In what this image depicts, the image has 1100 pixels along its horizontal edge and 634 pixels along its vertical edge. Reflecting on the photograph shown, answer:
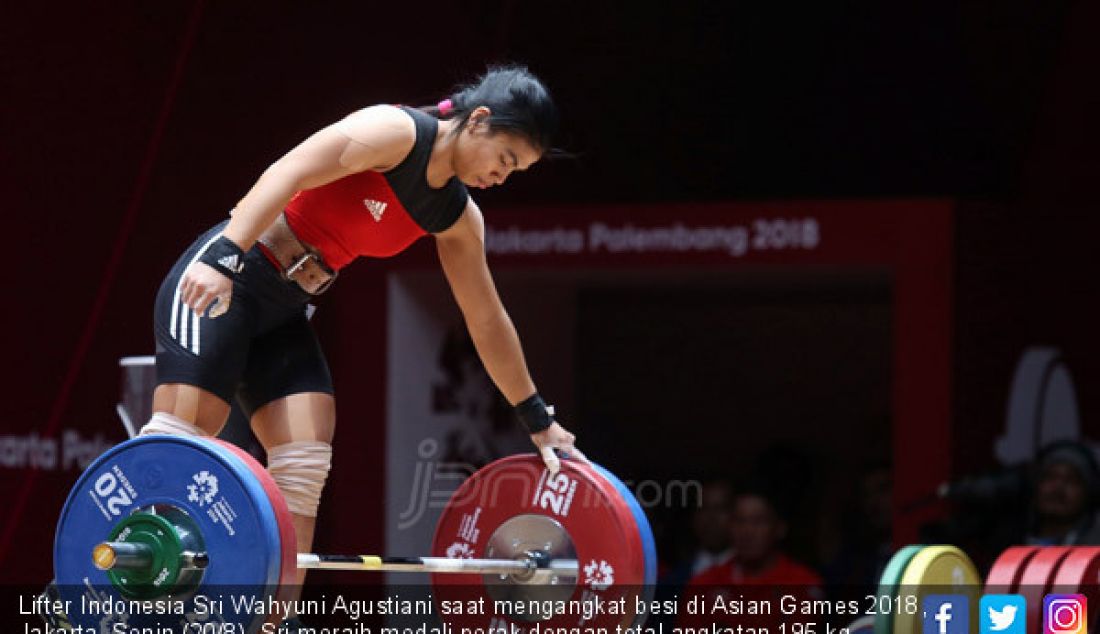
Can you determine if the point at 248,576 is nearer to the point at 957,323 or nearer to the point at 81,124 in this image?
the point at 81,124

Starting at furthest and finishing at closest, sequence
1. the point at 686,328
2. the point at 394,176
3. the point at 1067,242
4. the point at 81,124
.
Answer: the point at 686,328 → the point at 1067,242 → the point at 81,124 → the point at 394,176

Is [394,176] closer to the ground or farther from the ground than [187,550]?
farther from the ground

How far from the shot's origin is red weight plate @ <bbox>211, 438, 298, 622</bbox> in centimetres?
346

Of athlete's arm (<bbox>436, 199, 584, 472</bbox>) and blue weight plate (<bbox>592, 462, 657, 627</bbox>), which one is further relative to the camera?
blue weight plate (<bbox>592, 462, 657, 627</bbox>)

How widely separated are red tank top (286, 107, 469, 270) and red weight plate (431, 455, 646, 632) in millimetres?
745

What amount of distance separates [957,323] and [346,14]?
7.02 feet

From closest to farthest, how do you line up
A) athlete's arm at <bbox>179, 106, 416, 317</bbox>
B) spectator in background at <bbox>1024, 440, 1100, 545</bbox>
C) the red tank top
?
athlete's arm at <bbox>179, 106, 416, 317</bbox> < the red tank top < spectator in background at <bbox>1024, 440, 1100, 545</bbox>

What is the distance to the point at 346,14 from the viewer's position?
6113 millimetres

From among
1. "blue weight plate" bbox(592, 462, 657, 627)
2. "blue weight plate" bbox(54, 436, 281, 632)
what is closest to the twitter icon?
"blue weight plate" bbox(592, 462, 657, 627)

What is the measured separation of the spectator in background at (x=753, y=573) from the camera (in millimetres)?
6062

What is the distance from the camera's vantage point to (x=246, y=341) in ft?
12.6

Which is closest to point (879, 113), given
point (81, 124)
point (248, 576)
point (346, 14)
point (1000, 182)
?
point (1000, 182)

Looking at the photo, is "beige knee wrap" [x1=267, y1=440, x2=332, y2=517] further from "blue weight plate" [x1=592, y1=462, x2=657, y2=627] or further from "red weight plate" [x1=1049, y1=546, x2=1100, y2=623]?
"red weight plate" [x1=1049, y1=546, x2=1100, y2=623]

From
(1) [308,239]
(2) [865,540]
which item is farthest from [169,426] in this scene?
(2) [865,540]
